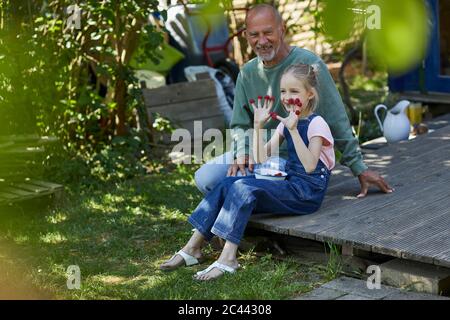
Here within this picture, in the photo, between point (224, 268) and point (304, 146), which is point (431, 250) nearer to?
point (304, 146)

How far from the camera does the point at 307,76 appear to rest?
402 centimetres

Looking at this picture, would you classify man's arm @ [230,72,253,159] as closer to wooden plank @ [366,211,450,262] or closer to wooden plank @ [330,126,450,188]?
wooden plank @ [330,126,450,188]

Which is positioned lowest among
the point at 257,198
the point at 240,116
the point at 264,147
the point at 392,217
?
the point at 392,217

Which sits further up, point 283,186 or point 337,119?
point 337,119

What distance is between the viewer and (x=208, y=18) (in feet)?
5.98

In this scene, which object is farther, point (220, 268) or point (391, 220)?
point (391, 220)

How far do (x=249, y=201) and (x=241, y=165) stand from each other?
18.1 inches

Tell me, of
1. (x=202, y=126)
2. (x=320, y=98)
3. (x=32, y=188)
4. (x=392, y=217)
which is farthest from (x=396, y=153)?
(x=32, y=188)

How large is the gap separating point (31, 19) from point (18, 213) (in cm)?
167

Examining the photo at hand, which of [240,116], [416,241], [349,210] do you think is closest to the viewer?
[416,241]

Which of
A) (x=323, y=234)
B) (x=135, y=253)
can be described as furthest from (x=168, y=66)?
(x=323, y=234)

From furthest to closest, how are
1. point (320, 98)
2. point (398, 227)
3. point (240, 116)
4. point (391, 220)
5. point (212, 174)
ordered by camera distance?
point (240, 116)
point (212, 174)
point (320, 98)
point (391, 220)
point (398, 227)

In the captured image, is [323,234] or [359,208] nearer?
[323,234]
